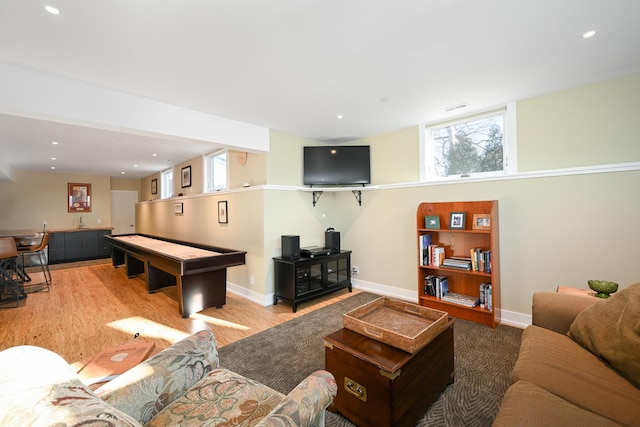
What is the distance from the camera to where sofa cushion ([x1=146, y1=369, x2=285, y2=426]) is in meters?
1.08

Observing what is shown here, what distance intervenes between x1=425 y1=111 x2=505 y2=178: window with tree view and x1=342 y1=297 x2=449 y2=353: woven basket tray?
2.14 m

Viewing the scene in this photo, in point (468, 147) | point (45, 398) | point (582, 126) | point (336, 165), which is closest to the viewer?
point (45, 398)

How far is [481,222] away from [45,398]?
3.52m

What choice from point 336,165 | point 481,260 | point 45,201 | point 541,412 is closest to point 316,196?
point 336,165

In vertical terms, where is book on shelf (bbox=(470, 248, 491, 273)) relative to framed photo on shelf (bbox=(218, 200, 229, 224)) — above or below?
below

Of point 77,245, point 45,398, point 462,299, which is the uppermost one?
point 45,398

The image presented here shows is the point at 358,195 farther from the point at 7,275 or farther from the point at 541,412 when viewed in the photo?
the point at 7,275

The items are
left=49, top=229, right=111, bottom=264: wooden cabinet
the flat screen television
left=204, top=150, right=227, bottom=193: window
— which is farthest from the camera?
left=49, top=229, right=111, bottom=264: wooden cabinet

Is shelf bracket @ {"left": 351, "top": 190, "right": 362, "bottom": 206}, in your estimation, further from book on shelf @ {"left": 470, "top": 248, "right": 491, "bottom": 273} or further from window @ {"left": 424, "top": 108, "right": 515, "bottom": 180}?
book on shelf @ {"left": 470, "top": 248, "right": 491, "bottom": 273}

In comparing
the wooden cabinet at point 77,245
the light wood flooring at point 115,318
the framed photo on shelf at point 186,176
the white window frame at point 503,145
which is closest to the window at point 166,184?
the framed photo on shelf at point 186,176

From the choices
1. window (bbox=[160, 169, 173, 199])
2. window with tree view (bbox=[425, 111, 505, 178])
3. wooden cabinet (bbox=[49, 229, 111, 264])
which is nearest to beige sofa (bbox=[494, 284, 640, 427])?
window with tree view (bbox=[425, 111, 505, 178])

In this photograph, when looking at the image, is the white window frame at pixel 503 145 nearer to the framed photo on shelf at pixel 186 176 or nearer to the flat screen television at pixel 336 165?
the flat screen television at pixel 336 165

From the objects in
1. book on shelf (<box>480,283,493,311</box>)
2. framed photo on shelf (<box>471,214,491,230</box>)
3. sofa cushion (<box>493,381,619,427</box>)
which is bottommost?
book on shelf (<box>480,283,493,311</box>)

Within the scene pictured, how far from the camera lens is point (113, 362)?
1.58 meters
